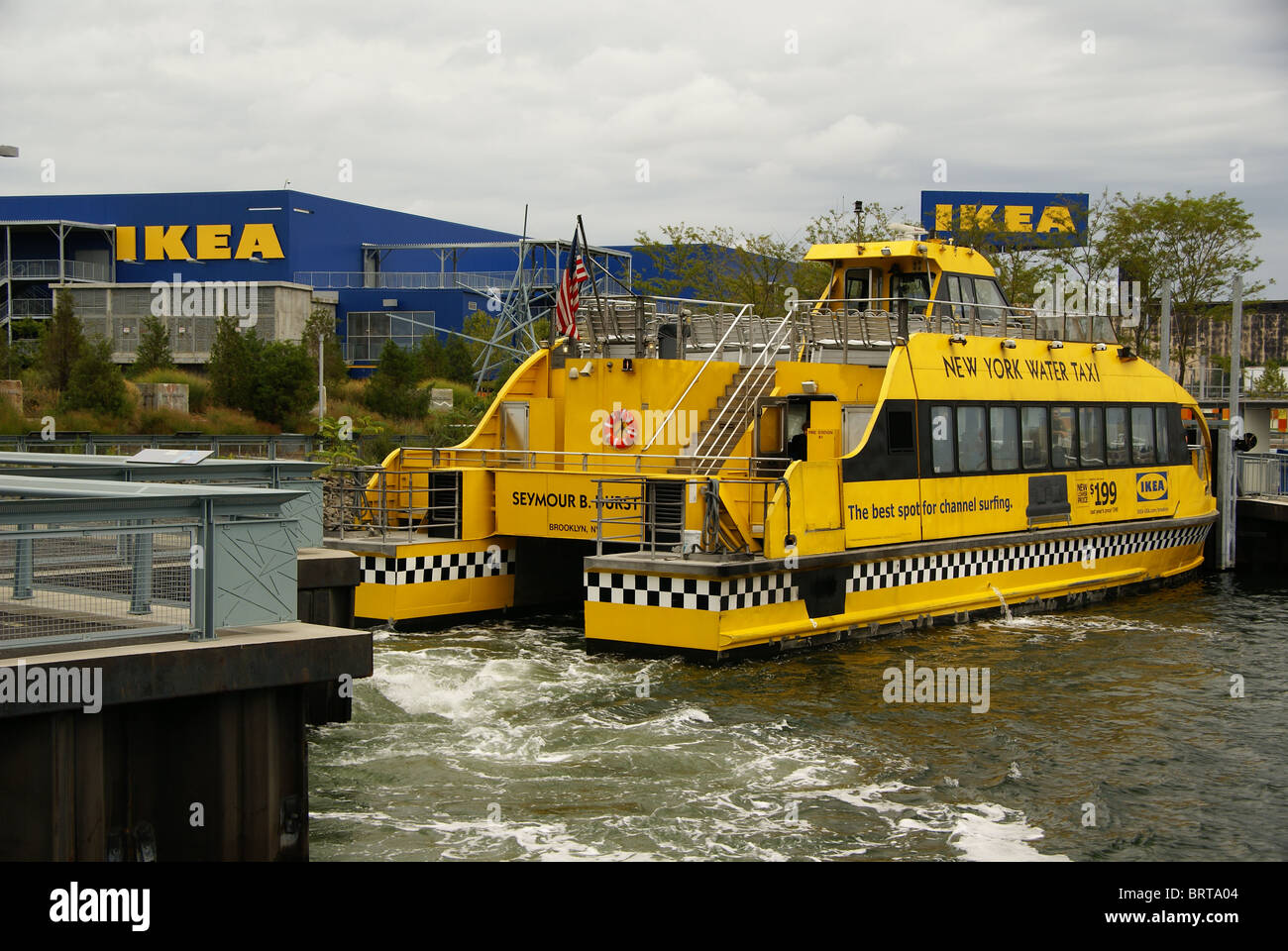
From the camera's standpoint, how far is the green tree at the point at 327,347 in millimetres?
47188

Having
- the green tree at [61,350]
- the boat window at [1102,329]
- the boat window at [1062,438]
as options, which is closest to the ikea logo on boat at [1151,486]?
the boat window at [1062,438]

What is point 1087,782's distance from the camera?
9.92 meters

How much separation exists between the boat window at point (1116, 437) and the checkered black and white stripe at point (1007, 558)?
1.14 meters

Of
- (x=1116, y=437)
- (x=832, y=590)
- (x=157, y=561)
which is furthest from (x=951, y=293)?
(x=157, y=561)

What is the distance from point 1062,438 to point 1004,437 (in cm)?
156

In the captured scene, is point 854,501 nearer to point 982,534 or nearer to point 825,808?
point 982,534

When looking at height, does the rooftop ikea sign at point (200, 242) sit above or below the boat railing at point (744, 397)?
above

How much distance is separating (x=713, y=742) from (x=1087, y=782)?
292 centimetres

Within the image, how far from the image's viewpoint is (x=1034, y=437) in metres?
18.1

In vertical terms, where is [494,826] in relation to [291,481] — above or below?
below

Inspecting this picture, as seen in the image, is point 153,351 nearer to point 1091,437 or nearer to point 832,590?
point 1091,437

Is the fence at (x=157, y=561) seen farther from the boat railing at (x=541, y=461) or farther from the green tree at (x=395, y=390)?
the green tree at (x=395, y=390)

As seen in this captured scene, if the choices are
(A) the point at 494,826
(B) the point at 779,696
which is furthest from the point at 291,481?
(B) the point at 779,696
